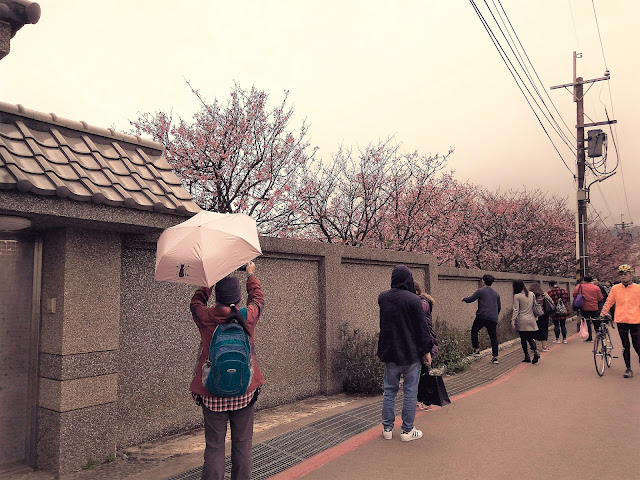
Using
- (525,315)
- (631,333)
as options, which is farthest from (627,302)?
(525,315)

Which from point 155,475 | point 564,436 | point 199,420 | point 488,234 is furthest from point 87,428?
point 488,234

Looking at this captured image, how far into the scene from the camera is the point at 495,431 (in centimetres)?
581

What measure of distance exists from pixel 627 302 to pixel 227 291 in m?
8.00

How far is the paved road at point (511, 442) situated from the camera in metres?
4.55

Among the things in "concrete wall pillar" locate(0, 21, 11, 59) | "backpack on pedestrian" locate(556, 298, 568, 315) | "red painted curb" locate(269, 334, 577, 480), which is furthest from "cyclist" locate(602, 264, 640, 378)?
"concrete wall pillar" locate(0, 21, 11, 59)

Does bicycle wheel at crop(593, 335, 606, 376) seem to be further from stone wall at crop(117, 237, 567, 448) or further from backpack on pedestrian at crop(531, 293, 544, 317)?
stone wall at crop(117, 237, 567, 448)

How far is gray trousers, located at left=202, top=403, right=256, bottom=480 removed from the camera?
3.56 metres

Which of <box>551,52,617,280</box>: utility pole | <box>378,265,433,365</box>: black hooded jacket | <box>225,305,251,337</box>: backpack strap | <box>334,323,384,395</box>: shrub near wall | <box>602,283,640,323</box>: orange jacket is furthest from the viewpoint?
<box>551,52,617,280</box>: utility pole

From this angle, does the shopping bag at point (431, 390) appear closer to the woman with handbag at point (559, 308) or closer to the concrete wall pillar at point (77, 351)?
the concrete wall pillar at point (77, 351)

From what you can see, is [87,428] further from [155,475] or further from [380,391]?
[380,391]

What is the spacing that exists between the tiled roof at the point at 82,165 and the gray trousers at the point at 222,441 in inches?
81.1

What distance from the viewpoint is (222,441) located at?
361cm

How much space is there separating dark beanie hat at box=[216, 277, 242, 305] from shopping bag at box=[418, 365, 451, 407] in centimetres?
326

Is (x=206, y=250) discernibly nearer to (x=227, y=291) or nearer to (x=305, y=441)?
(x=227, y=291)
